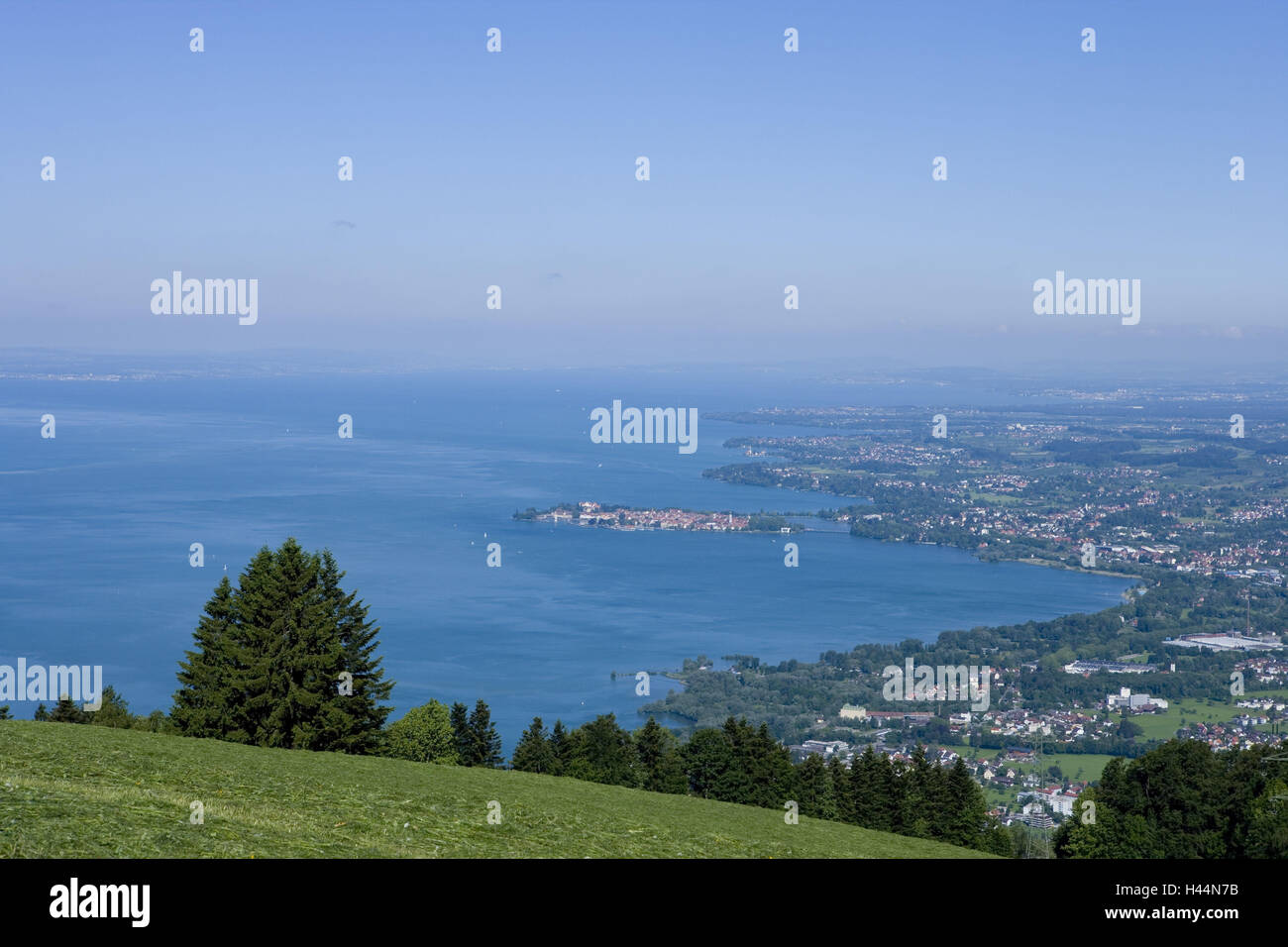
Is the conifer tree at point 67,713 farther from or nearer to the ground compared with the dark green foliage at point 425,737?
farther from the ground

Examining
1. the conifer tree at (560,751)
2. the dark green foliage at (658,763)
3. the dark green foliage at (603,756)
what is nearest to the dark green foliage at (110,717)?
the conifer tree at (560,751)

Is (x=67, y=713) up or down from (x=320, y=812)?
down

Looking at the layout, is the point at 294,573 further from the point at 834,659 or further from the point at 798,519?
the point at 798,519

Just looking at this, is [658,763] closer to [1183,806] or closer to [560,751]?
[560,751]

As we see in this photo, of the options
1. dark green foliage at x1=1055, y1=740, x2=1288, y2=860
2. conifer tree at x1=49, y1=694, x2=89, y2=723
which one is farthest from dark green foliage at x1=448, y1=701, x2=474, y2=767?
dark green foliage at x1=1055, y1=740, x2=1288, y2=860

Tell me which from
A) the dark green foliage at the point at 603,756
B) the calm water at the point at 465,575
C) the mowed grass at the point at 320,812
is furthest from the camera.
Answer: the calm water at the point at 465,575

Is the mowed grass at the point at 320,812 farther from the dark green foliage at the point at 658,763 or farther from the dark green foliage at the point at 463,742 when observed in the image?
the dark green foliage at the point at 463,742

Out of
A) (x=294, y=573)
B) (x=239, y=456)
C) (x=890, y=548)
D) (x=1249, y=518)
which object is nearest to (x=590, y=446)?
(x=239, y=456)

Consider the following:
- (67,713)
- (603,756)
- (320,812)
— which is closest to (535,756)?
(603,756)
